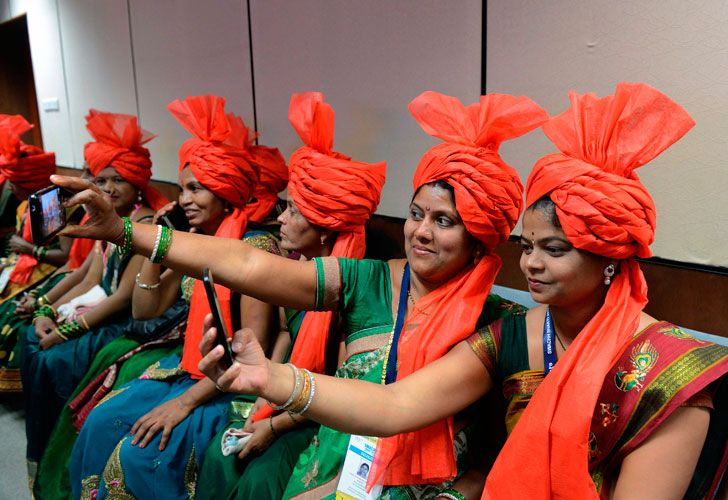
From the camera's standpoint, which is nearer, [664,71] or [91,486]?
[664,71]

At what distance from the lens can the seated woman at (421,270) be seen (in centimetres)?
134

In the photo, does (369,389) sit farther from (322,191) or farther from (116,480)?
(116,480)

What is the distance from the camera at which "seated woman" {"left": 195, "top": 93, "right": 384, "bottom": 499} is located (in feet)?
5.64

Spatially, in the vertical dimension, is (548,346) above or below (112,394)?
above

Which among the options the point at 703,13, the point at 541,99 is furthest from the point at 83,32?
the point at 703,13

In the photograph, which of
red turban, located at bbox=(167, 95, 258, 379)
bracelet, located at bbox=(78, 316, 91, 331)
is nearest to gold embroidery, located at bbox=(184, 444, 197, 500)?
red turban, located at bbox=(167, 95, 258, 379)

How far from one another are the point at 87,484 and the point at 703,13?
236cm

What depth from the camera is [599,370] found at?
1094mm

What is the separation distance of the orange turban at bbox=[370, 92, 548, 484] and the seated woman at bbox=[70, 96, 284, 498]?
798 millimetres

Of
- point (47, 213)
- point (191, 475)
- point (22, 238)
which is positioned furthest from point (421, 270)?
point (22, 238)

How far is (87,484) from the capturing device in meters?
2.02

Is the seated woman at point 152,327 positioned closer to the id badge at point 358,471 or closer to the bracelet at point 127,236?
the bracelet at point 127,236

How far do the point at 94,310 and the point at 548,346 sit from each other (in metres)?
2.18

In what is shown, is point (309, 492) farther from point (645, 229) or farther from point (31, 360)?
point (31, 360)
